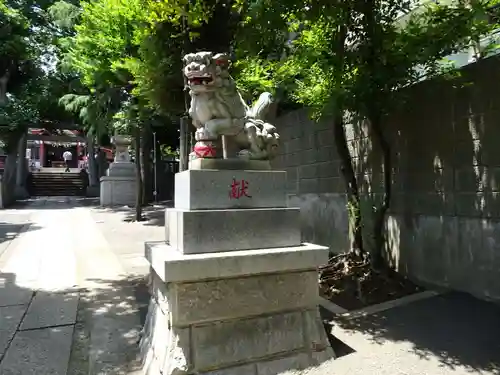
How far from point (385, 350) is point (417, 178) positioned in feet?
8.58

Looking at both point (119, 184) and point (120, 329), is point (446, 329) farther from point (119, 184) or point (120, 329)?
point (119, 184)

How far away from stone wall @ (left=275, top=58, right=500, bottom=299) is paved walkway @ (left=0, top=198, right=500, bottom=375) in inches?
20.9

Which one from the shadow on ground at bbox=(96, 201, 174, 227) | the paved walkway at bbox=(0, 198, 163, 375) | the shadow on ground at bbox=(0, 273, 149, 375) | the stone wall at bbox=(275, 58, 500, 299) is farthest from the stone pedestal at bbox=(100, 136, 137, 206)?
the stone wall at bbox=(275, 58, 500, 299)

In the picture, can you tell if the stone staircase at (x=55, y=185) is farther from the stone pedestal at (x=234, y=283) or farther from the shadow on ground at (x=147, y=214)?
the stone pedestal at (x=234, y=283)

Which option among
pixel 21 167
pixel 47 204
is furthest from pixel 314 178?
pixel 21 167

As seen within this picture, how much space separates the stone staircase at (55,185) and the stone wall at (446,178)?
910 inches

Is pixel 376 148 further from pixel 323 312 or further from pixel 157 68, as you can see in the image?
pixel 157 68

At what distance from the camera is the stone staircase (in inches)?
990

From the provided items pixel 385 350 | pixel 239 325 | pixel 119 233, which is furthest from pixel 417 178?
pixel 119 233

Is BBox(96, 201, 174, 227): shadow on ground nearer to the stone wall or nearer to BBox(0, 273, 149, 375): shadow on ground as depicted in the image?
BBox(0, 273, 149, 375): shadow on ground

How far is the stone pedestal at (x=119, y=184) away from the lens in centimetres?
1836

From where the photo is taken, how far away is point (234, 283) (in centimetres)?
331

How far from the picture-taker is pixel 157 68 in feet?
22.6

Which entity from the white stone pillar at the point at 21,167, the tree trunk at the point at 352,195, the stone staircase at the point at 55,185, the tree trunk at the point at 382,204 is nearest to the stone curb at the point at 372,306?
the tree trunk at the point at 382,204
